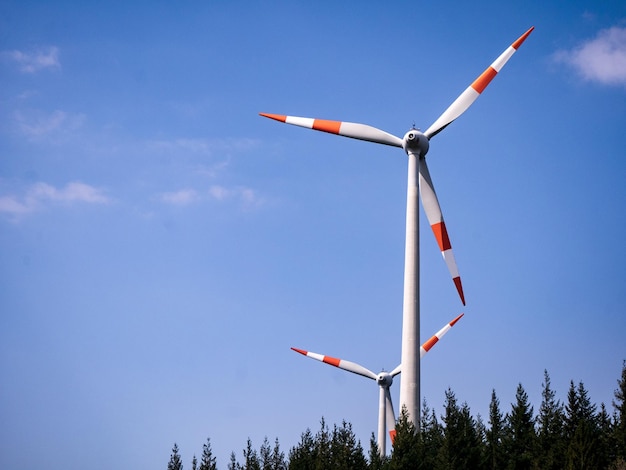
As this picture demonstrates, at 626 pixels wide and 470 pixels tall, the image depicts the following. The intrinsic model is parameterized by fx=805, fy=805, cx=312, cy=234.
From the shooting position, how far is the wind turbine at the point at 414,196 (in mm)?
57688

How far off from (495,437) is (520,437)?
6.50m

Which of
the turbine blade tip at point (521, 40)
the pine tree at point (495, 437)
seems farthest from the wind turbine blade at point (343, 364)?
the turbine blade tip at point (521, 40)

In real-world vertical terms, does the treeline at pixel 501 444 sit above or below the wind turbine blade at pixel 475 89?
below

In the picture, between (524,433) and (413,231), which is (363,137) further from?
(524,433)

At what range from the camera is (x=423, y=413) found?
139 m

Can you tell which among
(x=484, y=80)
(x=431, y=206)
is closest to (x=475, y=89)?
(x=484, y=80)

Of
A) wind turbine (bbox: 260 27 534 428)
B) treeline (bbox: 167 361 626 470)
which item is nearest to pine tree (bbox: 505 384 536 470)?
treeline (bbox: 167 361 626 470)

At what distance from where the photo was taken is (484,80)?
2544 inches

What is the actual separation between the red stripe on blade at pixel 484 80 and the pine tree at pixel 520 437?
4167 cm

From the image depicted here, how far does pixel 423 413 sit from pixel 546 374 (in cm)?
2950

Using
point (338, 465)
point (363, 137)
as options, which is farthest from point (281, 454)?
point (363, 137)

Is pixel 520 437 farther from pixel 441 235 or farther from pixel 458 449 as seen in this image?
pixel 441 235

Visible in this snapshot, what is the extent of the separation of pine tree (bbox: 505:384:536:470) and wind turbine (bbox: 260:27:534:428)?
32137mm

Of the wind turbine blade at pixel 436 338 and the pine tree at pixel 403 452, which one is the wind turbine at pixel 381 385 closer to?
the wind turbine blade at pixel 436 338
